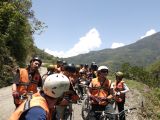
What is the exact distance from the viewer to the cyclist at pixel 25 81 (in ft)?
29.6

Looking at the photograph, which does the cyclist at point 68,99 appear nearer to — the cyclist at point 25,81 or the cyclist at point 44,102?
the cyclist at point 44,102

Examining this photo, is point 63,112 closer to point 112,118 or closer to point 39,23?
point 112,118

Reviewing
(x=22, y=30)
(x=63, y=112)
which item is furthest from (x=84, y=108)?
(x=22, y=30)

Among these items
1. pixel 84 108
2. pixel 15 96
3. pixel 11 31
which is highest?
pixel 11 31

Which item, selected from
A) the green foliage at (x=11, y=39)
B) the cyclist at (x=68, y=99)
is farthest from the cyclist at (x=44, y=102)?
the green foliage at (x=11, y=39)

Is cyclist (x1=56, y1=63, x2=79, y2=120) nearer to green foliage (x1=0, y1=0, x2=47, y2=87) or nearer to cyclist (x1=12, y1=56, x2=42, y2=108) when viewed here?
cyclist (x1=12, y1=56, x2=42, y2=108)

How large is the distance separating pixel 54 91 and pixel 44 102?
0.18m

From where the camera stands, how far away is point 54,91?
404 centimetres

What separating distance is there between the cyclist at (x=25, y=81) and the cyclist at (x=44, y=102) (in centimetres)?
485

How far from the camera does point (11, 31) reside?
1361 inches

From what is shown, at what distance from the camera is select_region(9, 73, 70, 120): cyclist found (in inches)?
143

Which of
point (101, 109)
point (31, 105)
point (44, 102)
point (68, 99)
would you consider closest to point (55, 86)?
point (44, 102)

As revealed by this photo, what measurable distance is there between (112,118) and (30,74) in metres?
2.37

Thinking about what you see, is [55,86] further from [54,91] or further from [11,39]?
[11,39]
